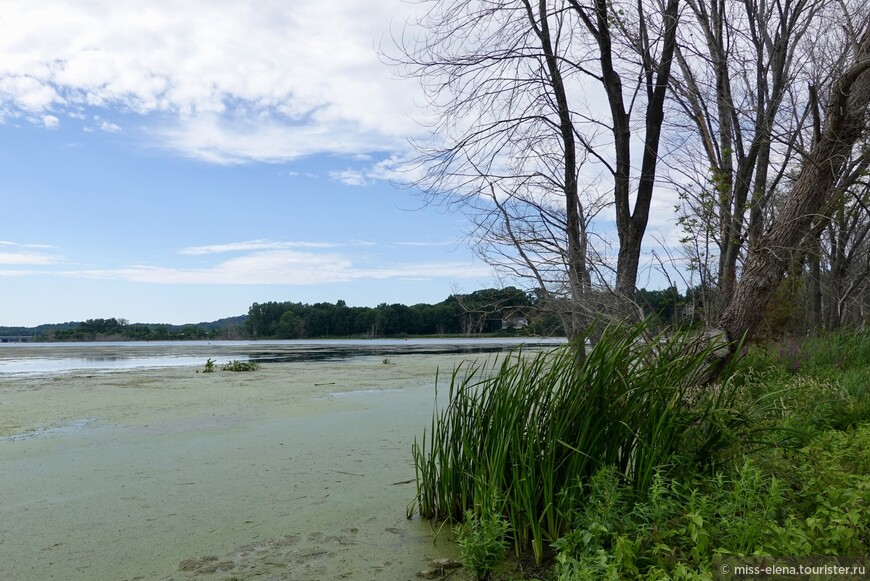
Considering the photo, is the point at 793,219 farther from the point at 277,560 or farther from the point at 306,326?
the point at 306,326

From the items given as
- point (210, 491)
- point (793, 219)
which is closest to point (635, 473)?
point (793, 219)

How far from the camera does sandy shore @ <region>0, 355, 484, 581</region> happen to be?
342cm

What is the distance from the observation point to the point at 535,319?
17.8 feet

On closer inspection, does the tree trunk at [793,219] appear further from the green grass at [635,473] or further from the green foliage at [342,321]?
the green foliage at [342,321]

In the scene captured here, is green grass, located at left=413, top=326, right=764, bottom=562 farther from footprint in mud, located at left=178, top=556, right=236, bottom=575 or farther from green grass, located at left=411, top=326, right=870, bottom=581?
footprint in mud, located at left=178, top=556, right=236, bottom=575

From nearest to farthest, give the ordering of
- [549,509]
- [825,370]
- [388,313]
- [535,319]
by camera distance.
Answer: [549,509] → [535,319] → [825,370] → [388,313]

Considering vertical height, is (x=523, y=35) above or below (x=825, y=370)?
above

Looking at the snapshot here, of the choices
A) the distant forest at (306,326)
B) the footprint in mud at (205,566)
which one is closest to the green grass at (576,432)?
the footprint in mud at (205,566)

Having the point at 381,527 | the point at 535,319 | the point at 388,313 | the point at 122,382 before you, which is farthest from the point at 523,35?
the point at 388,313

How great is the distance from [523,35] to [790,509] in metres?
4.69

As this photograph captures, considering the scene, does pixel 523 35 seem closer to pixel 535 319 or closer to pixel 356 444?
pixel 535 319

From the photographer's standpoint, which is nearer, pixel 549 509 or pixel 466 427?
pixel 549 509

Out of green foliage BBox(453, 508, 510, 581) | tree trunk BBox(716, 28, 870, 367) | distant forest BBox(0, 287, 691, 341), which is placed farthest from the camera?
distant forest BBox(0, 287, 691, 341)

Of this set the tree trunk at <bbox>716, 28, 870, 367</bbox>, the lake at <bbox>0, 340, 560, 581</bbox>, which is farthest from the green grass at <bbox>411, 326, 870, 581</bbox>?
the tree trunk at <bbox>716, 28, 870, 367</bbox>
